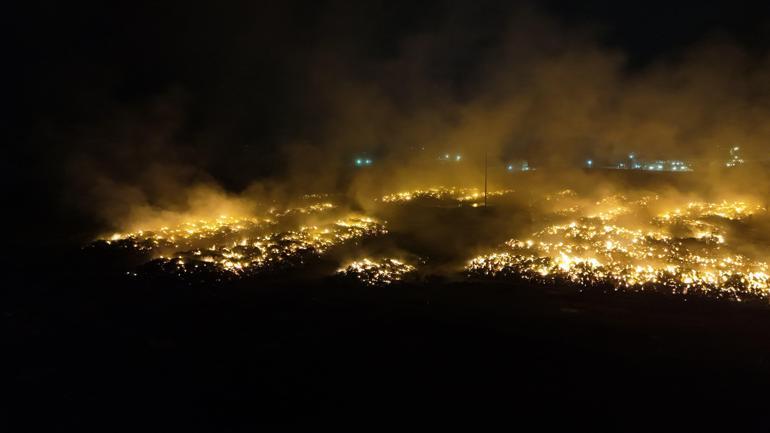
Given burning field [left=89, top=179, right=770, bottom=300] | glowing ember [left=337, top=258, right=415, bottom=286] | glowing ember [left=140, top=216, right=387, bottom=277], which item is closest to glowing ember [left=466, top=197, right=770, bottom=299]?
burning field [left=89, top=179, right=770, bottom=300]

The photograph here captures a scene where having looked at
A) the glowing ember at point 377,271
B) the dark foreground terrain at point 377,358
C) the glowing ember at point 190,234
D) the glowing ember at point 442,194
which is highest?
the glowing ember at point 442,194

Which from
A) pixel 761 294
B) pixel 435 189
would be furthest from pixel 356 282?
pixel 435 189

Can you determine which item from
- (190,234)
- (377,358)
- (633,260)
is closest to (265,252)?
(190,234)

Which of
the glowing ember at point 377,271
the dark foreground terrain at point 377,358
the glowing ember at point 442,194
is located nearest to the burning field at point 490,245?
the glowing ember at point 377,271

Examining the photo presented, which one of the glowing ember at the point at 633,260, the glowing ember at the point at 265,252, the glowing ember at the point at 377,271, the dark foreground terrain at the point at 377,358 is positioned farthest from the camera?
the glowing ember at the point at 265,252

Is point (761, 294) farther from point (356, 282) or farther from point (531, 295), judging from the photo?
point (356, 282)

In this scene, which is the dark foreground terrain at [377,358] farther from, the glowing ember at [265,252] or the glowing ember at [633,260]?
the glowing ember at [265,252]
